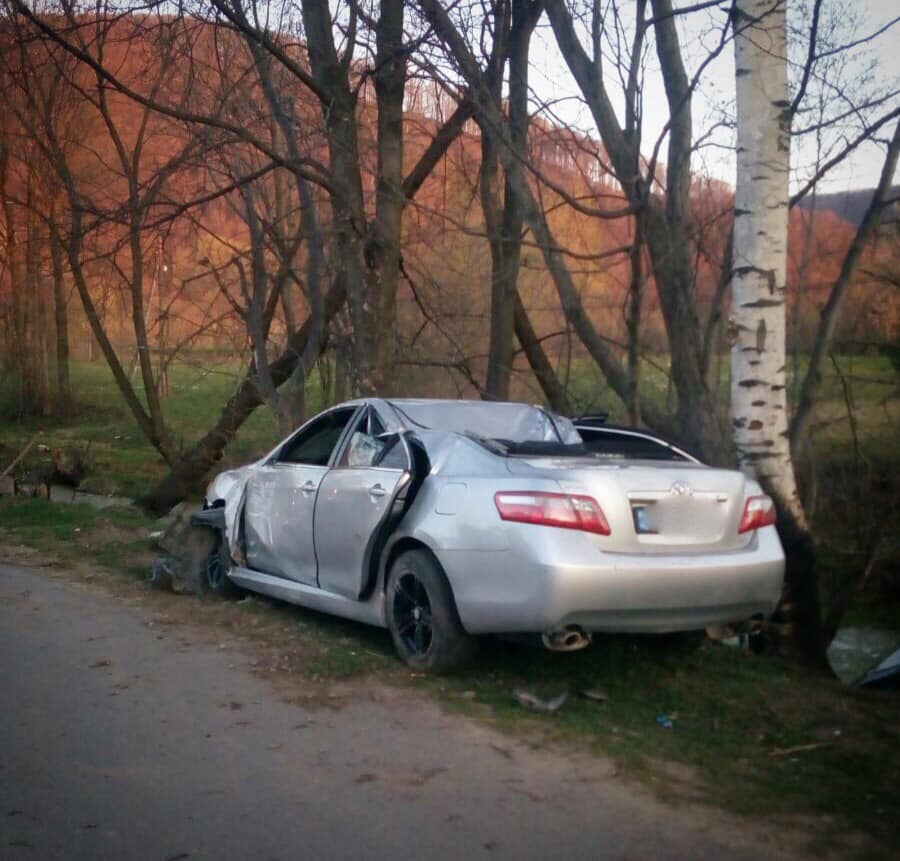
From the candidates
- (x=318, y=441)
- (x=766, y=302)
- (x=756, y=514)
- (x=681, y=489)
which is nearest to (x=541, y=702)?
(x=681, y=489)

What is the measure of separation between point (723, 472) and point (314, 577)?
2789mm

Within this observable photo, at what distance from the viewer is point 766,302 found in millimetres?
7625

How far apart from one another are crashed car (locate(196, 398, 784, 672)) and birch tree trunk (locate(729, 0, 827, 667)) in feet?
3.36

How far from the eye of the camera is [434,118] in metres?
13.9

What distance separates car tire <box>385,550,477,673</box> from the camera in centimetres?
608

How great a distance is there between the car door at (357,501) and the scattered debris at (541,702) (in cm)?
131

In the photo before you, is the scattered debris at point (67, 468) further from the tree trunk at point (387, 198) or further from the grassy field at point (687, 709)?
the tree trunk at point (387, 198)

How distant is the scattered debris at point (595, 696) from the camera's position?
19.4 ft

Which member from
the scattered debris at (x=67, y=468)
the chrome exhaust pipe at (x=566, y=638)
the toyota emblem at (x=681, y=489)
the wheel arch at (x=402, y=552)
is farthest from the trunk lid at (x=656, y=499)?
the scattered debris at (x=67, y=468)

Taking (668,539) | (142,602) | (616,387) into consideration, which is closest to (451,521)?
(668,539)

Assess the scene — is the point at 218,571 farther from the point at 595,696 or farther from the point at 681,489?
the point at 681,489

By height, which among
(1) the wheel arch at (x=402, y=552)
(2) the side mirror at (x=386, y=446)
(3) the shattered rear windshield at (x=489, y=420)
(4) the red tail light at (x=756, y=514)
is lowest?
(1) the wheel arch at (x=402, y=552)

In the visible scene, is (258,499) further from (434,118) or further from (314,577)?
(434,118)

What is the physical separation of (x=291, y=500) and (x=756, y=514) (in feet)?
10.4
